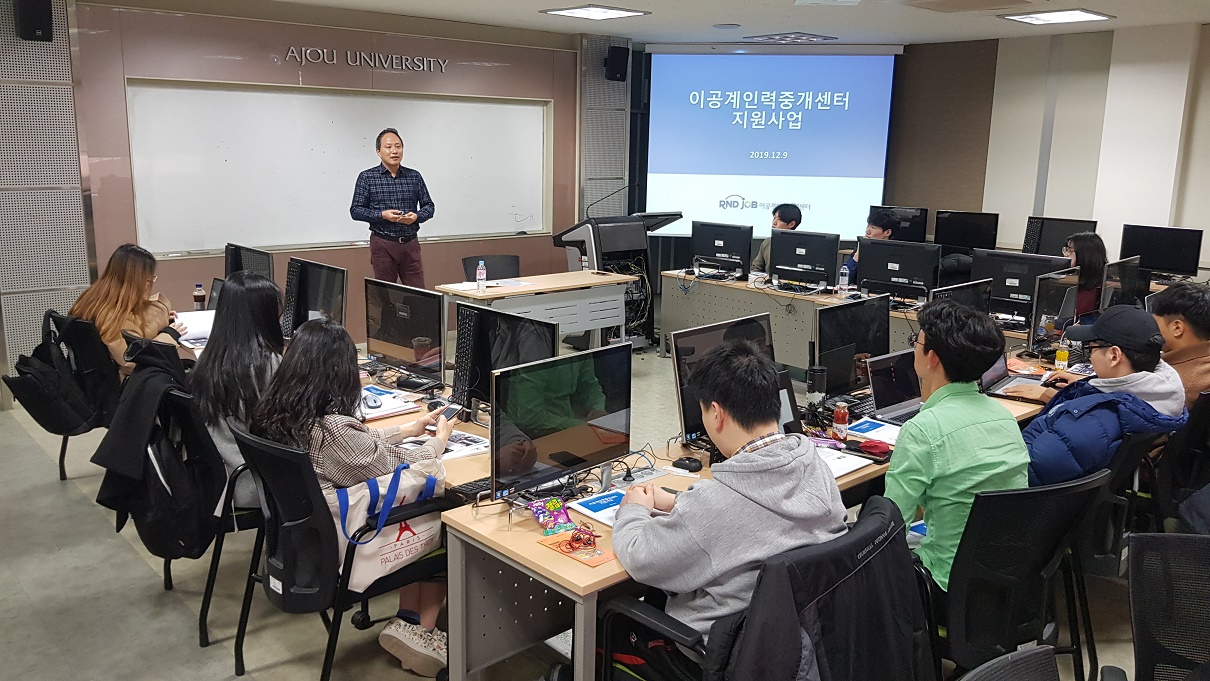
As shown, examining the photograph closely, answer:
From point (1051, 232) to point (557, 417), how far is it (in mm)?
6617

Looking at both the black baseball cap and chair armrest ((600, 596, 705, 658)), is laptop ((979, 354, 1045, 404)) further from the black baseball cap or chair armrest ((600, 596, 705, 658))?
chair armrest ((600, 596, 705, 658))

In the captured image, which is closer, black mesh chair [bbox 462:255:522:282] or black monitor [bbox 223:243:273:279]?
black monitor [bbox 223:243:273:279]

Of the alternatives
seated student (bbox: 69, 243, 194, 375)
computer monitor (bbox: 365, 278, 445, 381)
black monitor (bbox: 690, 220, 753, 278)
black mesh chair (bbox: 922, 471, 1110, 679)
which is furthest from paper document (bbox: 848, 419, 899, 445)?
black monitor (bbox: 690, 220, 753, 278)

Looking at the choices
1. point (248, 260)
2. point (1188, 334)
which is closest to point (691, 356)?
point (1188, 334)

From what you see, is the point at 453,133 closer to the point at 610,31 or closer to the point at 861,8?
the point at 610,31

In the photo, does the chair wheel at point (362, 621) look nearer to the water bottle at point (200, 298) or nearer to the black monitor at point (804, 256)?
the water bottle at point (200, 298)

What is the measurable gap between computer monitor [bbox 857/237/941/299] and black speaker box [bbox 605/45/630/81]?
398 cm

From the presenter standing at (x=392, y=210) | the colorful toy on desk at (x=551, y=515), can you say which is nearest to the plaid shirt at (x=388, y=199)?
the presenter standing at (x=392, y=210)

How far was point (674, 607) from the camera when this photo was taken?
7.65ft

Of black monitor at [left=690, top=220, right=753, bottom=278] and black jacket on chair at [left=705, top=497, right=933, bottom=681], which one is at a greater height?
black monitor at [left=690, top=220, right=753, bottom=278]

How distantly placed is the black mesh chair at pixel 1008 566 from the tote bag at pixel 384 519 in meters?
1.57

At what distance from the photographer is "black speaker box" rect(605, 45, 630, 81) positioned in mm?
9242

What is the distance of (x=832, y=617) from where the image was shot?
6.50ft

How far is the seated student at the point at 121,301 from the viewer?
4.44 meters
